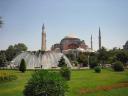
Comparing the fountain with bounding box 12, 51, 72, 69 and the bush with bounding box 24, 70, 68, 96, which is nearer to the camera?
the bush with bounding box 24, 70, 68, 96

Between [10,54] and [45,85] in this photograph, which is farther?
[10,54]

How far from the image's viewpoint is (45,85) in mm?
14406

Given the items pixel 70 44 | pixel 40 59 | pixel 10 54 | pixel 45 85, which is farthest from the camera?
pixel 70 44

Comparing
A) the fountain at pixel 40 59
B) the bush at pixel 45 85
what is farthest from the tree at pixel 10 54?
the bush at pixel 45 85

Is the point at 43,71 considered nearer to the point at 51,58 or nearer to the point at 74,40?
the point at 51,58

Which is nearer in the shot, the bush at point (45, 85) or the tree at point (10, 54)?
the bush at point (45, 85)

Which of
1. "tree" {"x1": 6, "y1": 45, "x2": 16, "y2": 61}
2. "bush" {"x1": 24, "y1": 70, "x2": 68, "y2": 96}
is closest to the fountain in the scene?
"tree" {"x1": 6, "y1": 45, "x2": 16, "y2": 61}

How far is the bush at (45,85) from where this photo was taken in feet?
46.9

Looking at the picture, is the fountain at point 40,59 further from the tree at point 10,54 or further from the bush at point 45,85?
the bush at point 45,85

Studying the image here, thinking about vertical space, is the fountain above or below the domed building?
below

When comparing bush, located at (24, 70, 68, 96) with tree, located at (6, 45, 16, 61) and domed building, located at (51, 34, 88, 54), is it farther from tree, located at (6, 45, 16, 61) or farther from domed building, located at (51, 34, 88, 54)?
domed building, located at (51, 34, 88, 54)

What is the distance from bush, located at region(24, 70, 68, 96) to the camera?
14297 mm

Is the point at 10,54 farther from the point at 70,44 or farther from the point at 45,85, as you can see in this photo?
the point at 45,85

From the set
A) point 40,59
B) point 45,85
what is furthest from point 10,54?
point 45,85
